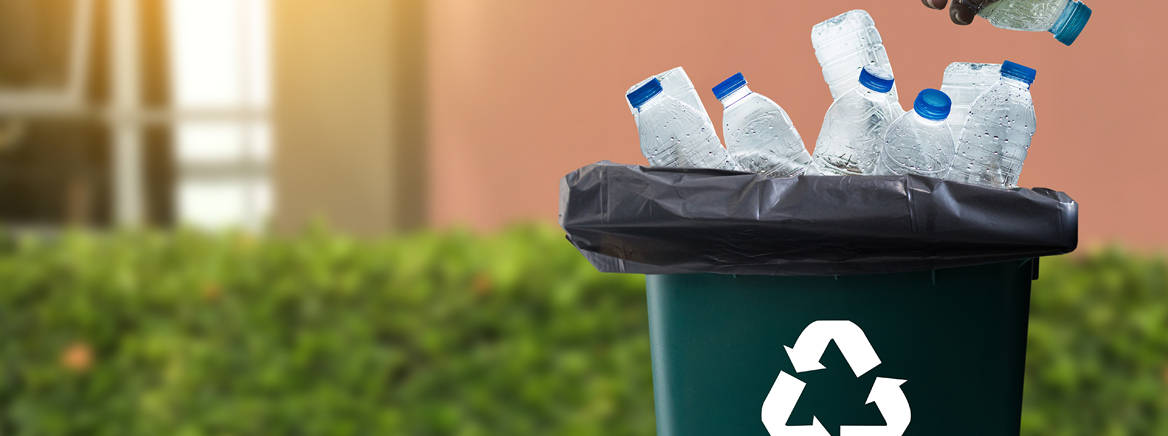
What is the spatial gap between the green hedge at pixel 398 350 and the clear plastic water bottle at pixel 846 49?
796 mm

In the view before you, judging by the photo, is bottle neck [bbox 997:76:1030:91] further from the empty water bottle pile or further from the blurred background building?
the blurred background building

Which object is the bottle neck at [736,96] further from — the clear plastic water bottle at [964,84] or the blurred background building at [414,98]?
the blurred background building at [414,98]

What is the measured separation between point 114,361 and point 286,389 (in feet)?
1.43

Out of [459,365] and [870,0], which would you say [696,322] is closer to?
[459,365]

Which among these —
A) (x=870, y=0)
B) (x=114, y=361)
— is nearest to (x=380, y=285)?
(x=114, y=361)

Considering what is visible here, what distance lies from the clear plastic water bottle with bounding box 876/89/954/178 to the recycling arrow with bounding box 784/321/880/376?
0.83 ft

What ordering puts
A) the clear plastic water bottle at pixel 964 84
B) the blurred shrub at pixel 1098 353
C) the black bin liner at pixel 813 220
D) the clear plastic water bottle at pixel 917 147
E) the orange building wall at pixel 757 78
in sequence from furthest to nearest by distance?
the orange building wall at pixel 757 78 < the blurred shrub at pixel 1098 353 < the clear plastic water bottle at pixel 964 84 < the clear plastic water bottle at pixel 917 147 < the black bin liner at pixel 813 220

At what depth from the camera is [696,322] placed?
1.24m

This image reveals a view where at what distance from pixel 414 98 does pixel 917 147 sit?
2.06 m

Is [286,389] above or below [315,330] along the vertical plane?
below

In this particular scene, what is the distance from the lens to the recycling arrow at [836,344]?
1.17 meters

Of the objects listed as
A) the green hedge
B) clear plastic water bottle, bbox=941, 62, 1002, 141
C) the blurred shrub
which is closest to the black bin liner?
clear plastic water bottle, bbox=941, 62, 1002, 141

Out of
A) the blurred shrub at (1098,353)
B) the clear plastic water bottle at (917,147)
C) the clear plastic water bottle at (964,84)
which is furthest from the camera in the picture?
the blurred shrub at (1098,353)

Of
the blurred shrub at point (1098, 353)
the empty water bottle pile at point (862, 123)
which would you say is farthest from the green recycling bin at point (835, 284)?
the blurred shrub at point (1098, 353)
